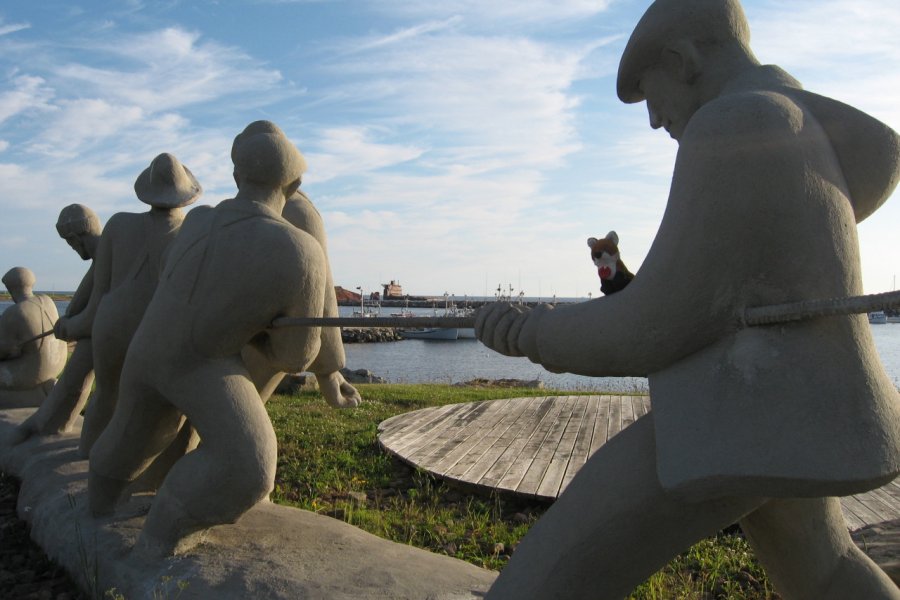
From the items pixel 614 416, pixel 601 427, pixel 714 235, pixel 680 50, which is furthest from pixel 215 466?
pixel 614 416

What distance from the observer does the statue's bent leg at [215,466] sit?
2742mm

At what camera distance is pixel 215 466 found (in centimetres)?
274

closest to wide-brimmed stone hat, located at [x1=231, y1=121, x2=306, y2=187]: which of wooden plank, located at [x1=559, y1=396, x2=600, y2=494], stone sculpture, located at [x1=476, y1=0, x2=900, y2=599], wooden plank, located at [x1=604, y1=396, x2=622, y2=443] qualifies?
stone sculpture, located at [x1=476, y1=0, x2=900, y2=599]

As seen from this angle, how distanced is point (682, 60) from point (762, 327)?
688mm

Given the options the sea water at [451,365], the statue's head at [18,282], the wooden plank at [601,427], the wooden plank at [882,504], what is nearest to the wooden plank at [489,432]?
the wooden plank at [601,427]

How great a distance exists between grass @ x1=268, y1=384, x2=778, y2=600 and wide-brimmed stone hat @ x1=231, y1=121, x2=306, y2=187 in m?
2.11

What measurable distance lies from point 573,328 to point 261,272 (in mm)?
1352

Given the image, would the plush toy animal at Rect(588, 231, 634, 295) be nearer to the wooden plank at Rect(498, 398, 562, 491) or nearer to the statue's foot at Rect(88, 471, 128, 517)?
the statue's foot at Rect(88, 471, 128, 517)

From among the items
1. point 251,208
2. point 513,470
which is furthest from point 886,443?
point 513,470

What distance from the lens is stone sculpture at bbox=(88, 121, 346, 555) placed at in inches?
108

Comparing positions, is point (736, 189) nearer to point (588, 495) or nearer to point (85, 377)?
point (588, 495)

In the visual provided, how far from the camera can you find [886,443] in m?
1.57

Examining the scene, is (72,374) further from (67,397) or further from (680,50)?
(680,50)

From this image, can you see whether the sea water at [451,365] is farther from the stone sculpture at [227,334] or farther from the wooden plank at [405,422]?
the stone sculpture at [227,334]
